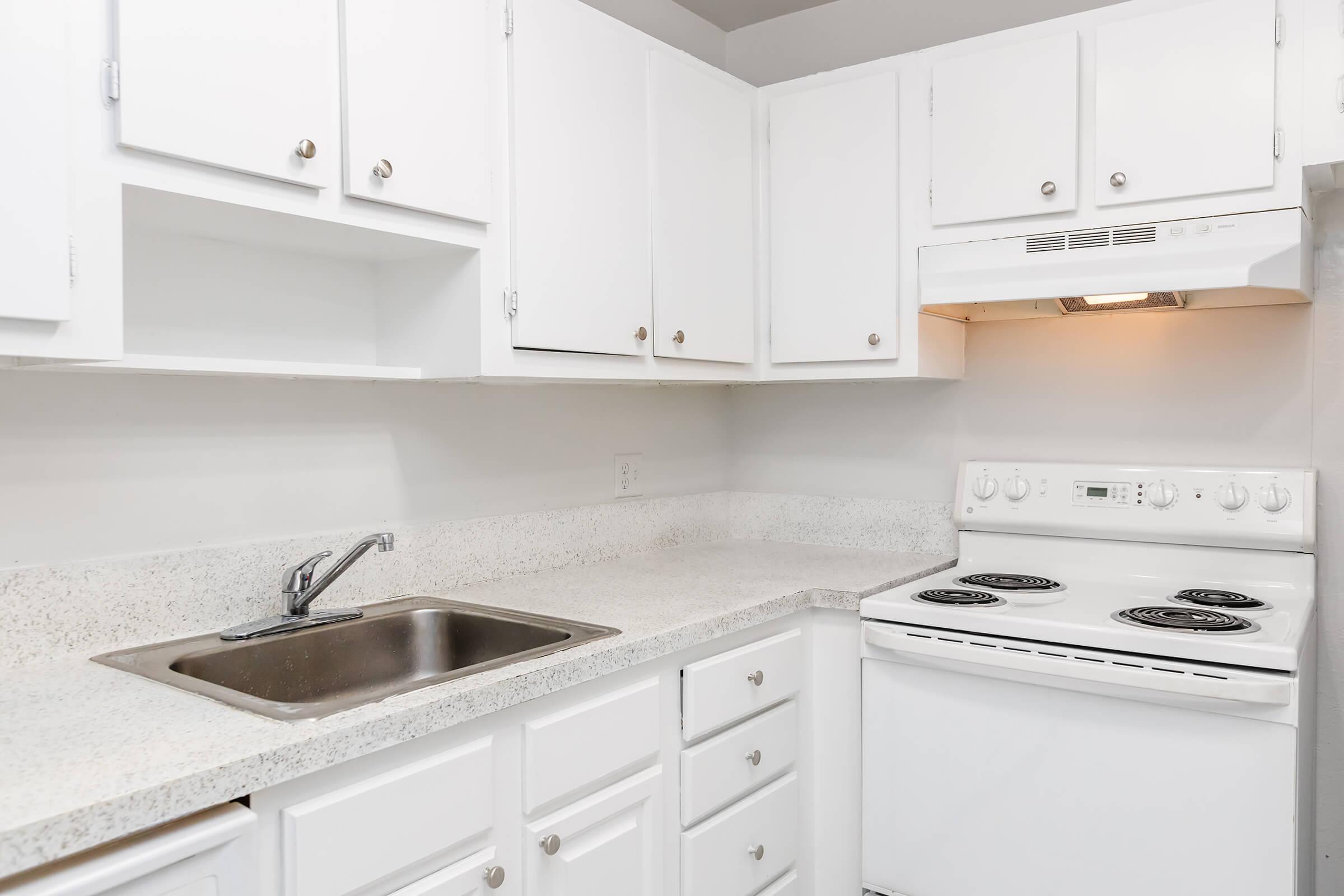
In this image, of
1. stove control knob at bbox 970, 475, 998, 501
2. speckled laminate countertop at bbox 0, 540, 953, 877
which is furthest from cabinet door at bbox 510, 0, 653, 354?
stove control knob at bbox 970, 475, 998, 501

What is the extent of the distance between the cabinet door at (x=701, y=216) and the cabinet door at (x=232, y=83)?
86 centimetres

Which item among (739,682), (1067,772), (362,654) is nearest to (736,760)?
(739,682)

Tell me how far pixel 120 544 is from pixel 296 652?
33 cm

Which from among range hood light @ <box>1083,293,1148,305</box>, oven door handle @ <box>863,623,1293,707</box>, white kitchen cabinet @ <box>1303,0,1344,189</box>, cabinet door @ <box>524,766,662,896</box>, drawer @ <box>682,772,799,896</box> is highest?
white kitchen cabinet @ <box>1303,0,1344,189</box>

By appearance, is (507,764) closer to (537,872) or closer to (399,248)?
(537,872)

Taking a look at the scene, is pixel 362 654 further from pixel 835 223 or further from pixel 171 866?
pixel 835 223

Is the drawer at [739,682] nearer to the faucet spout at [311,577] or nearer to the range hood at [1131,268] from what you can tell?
the faucet spout at [311,577]

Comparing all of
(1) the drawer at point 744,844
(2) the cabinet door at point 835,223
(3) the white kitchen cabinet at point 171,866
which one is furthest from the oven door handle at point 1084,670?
(3) the white kitchen cabinet at point 171,866

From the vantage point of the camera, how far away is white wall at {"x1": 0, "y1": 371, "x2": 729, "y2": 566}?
4.70 ft

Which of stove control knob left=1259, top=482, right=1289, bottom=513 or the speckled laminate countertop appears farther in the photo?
stove control knob left=1259, top=482, right=1289, bottom=513

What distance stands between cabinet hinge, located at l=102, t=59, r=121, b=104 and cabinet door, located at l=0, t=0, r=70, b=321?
0.05 meters

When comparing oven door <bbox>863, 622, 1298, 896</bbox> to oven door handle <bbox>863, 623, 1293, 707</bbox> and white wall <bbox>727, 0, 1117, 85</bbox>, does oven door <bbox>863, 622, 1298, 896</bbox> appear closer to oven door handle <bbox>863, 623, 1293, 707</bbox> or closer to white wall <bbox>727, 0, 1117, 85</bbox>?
oven door handle <bbox>863, 623, 1293, 707</bbox>

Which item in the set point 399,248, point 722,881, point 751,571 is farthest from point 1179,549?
point 399,248

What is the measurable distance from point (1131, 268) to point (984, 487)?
2.24ft
